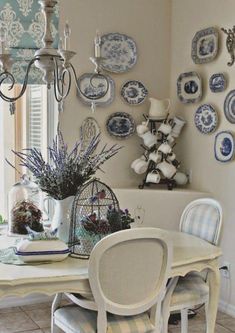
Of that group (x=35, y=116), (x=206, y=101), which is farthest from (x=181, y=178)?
(x=35, y=116)

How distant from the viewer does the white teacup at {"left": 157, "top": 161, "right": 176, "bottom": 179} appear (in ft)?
13.8

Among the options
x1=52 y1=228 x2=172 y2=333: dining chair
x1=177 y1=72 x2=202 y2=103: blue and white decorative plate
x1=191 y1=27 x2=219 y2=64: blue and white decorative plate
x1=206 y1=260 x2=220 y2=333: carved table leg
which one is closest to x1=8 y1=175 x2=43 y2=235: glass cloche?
x1=52 y1=228 x2=172 y2=333: dining chair

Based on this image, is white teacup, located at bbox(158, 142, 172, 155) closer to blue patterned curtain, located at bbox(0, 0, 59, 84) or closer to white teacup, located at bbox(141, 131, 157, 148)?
white teacup, located at bbox(141, 131, 157, 148)

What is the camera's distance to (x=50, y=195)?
9.16 feet

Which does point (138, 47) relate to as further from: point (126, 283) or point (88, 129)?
point (126, 283)

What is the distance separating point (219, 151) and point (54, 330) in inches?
74.3

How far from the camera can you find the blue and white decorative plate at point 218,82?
3.90m

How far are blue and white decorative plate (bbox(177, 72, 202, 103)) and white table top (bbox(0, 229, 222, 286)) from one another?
1.61 m

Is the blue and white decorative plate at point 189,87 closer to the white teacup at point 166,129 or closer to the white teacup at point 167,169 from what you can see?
the white teacup at point 166,129

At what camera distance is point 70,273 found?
2283 millimetres

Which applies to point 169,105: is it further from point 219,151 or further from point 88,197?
point 88,197

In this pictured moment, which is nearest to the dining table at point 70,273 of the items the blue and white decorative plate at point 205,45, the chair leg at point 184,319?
the chair leg at point 184,319

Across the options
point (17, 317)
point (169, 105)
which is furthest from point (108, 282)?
point (169, 105)

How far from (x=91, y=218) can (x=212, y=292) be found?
85 centimetres
